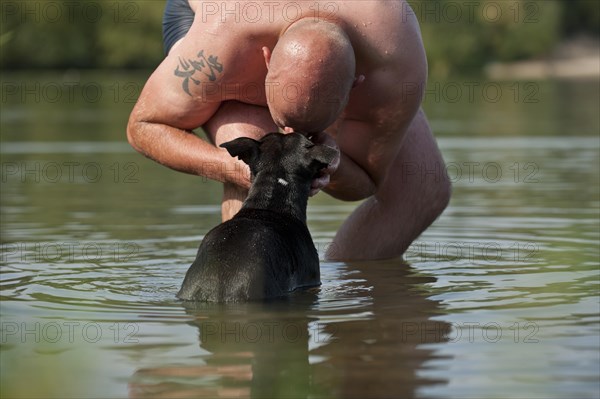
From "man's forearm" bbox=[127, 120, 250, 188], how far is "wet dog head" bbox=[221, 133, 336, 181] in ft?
0.95

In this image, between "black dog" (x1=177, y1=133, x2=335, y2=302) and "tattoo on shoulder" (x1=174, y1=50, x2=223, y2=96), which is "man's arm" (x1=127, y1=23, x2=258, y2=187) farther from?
"black dog" (x1=177, y1=133, x2=335, y2=302)

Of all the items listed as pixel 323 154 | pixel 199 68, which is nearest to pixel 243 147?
pixel 323 154

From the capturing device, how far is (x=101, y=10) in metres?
75.1

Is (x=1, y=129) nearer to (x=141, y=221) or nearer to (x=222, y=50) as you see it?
(x=141, y=221)

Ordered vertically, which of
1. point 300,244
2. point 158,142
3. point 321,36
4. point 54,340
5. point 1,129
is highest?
point 1,129

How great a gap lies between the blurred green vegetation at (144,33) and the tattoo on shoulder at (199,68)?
2490 inches

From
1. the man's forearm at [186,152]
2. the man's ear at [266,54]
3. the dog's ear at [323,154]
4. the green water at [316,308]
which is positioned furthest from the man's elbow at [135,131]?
the dog's ear at [323,154]

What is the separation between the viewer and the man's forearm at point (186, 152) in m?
6.69

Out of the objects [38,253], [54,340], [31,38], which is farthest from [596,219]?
[31,38]

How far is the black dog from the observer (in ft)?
19.0

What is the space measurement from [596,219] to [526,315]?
3.82 metres

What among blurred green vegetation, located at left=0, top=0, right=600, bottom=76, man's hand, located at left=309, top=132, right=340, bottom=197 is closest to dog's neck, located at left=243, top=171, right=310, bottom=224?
man's hand, located at left=309, top=132, right=340, bottom=197

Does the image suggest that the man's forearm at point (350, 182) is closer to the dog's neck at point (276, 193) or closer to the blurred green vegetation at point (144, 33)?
the dog's neck at point (276, 193)

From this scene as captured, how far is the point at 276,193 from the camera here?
636 centimetres
